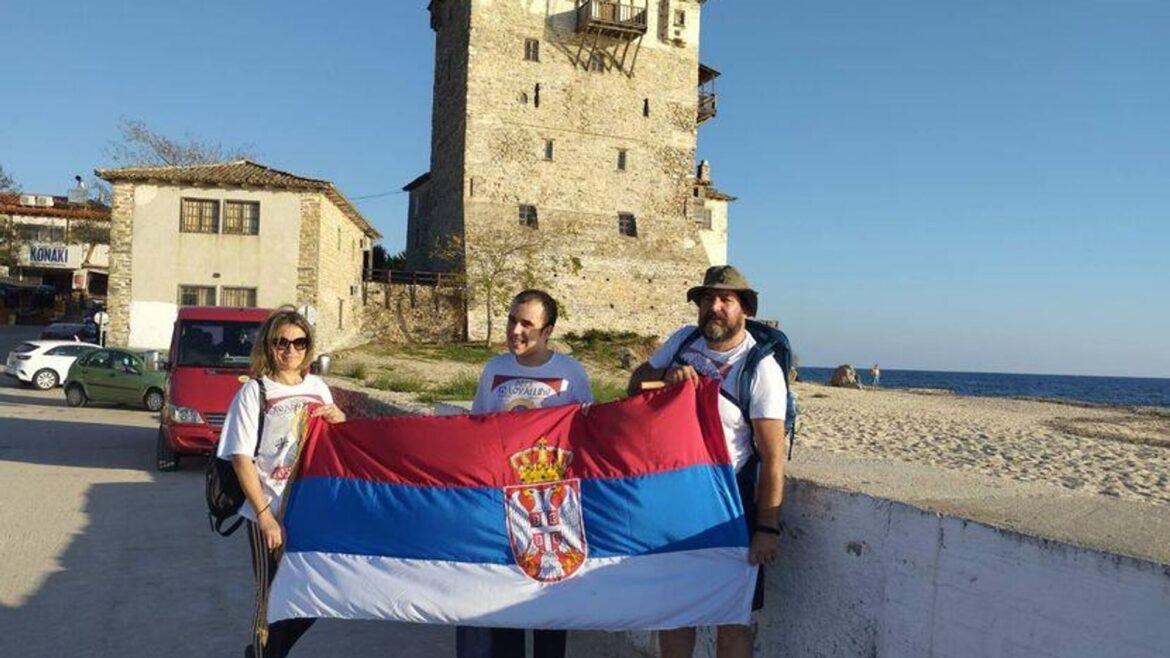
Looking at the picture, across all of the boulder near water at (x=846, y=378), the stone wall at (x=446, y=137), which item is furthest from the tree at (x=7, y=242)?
the boulder near water at (x=846, y=378)

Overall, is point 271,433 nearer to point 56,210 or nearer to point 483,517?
point 483,517

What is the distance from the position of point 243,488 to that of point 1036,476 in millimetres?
15702

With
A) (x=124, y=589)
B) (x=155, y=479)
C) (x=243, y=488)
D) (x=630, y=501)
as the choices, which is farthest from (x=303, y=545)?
(x=155, y=479)

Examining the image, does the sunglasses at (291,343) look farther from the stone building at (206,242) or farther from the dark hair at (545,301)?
the stone building at (206,242)

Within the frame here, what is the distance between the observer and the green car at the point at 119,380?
20188 mm

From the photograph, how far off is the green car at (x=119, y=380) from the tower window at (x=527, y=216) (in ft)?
84.2

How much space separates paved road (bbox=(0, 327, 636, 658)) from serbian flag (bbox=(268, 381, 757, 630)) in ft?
4.06

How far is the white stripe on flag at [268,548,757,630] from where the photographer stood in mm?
3568

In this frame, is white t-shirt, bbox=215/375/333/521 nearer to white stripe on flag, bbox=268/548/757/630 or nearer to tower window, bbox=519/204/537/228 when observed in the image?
white stripe on flag, bbox=268/548/757/630

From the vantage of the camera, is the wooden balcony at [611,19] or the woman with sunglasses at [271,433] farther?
the wooden balcony at [611,19]

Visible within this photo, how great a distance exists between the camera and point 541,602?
3.68m

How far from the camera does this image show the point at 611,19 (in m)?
43.6

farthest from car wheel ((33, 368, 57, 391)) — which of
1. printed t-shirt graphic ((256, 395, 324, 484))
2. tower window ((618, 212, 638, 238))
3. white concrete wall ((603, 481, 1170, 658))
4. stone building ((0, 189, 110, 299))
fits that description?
stone building ((0, 189, 110, 299))

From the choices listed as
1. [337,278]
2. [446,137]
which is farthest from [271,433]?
[446,137]
